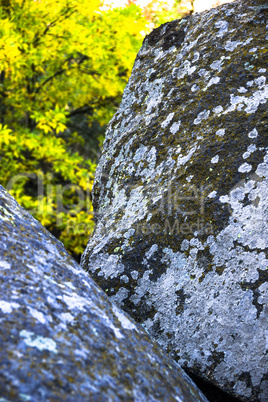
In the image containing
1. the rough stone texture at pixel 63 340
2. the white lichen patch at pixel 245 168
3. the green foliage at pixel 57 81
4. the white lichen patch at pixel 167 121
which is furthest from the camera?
the green foliage at pixel 57 81

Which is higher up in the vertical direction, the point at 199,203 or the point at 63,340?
the point at 199,203

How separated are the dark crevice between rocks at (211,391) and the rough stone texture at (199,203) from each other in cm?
6

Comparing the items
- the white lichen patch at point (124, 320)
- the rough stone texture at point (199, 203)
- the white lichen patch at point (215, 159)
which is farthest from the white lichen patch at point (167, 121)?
the white lichen patch at point (124, 320)

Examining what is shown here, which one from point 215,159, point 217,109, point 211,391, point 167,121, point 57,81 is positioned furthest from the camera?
point 57,81

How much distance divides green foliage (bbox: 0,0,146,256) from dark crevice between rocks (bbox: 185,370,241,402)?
371 cm

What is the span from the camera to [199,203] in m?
2.07

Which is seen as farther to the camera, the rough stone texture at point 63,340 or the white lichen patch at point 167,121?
the white lichen patch at point 167,121

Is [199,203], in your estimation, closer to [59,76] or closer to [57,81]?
[57,81]

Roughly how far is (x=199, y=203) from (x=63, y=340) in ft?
3.68

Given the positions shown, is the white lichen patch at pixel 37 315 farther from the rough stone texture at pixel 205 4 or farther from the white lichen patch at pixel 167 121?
the rough stone texture at pixel 205 4

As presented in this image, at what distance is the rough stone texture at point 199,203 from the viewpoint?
1774 mm

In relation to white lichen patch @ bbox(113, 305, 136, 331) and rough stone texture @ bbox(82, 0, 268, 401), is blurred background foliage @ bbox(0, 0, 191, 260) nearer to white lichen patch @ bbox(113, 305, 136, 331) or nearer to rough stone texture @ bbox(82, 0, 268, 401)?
rough stone texture @ bbox(82, 0, 268, 401)

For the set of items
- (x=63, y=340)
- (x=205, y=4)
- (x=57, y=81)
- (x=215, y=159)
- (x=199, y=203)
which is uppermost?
(x=205, y=4)

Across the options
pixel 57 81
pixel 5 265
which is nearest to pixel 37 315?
pixel 5 265
